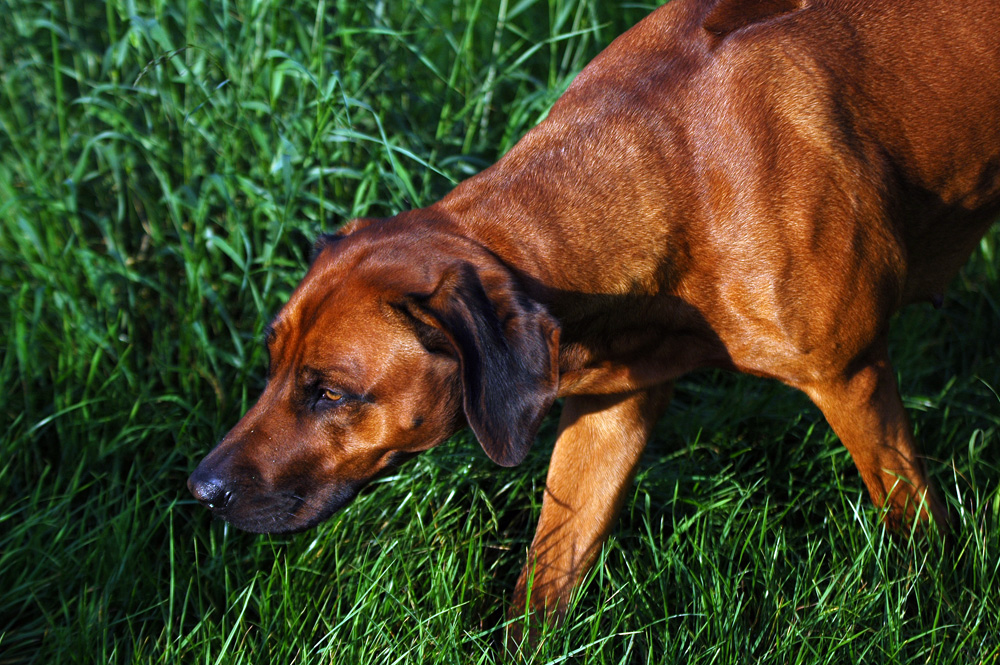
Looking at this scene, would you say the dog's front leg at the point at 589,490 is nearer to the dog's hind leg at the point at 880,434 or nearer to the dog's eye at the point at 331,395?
the dog's hind leg at the point at 880,434

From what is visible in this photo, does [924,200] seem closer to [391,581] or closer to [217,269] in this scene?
[391,581]

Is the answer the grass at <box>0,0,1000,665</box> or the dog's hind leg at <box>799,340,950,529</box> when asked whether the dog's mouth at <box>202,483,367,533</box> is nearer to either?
the grass at <box>0,0,1000,665</box>

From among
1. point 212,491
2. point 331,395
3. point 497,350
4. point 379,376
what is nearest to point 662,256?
point 497,350

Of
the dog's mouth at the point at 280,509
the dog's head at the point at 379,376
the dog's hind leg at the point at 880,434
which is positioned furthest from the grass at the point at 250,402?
the dog's head at the point at 379,376

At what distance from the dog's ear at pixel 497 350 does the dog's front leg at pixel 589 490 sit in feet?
2.45

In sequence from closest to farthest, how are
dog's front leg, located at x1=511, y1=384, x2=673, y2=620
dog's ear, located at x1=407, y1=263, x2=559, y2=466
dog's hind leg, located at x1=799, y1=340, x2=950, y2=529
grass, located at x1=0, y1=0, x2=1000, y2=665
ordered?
dog's ear, located at x1=407, y1=263, x2=559, y2=466
grass, located at x1=0, y1=0, x2=1000, y2=665
dog's hind leg, located at x1=799, y1=340, x2=950, y2=529
dog's front leg, located at x1=511, y1=384, x2=673, y2=620

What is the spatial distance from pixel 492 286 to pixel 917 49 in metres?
1.39

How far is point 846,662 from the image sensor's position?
2559 millimetres

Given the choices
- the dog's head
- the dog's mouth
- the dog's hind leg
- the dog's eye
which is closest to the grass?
the dog's hind leg

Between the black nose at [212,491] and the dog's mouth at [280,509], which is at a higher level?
the black nose at [212,491]

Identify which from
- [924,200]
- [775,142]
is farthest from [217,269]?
[924,200]

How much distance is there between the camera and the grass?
8.75 ft

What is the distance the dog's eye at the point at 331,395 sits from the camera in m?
2.41

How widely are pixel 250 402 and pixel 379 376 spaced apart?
4.23ft
